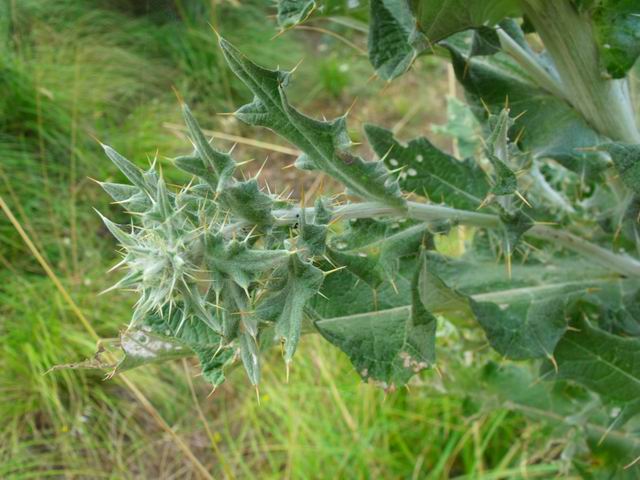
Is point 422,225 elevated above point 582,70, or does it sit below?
below

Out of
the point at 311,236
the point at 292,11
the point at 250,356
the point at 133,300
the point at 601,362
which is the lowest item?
the point at 133,300

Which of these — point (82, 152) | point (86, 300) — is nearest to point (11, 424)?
point (86, 300)

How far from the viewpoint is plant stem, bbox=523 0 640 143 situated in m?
1.17

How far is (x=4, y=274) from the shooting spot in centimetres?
466

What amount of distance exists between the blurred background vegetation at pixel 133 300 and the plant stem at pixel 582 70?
35.7 inches

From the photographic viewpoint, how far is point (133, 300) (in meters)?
4.72

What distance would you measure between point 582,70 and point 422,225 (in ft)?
1.28

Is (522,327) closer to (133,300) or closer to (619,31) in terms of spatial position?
(619,31)

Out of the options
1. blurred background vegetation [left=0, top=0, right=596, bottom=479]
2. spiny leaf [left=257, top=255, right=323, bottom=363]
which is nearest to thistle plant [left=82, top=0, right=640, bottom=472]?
spiny leaf [left=257, top=255, right=323, bottom=363]

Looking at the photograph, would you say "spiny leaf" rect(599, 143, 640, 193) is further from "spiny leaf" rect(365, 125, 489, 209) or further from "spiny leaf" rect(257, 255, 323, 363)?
"spiny leaf" rect(257, 255, 323, 363)

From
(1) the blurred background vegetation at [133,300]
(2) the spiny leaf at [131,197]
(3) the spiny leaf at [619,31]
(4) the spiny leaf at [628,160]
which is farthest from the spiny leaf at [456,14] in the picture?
(1) the blurred background vegetation at [133,300]

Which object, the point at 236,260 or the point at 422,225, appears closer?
the point at 236,260

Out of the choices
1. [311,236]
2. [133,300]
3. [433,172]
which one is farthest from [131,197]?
[133,300]

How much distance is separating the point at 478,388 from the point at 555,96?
1.15m
